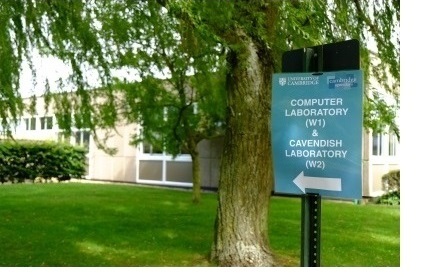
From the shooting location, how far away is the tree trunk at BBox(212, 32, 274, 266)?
6070 millimetres

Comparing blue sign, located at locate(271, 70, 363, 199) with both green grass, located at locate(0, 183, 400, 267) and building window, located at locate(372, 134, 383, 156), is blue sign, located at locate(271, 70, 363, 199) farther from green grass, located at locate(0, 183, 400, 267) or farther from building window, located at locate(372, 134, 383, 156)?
building window, located at locate(372, 134, 383, 156)

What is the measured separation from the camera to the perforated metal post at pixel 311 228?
3.03 m

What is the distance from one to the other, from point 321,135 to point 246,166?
10.5ft

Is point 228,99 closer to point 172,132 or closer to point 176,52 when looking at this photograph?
point 176,52

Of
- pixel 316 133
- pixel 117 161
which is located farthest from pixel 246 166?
pixel 117 161

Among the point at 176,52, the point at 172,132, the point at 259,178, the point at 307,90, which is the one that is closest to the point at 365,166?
the point at 172,132

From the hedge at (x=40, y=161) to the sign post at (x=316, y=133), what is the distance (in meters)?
16.4

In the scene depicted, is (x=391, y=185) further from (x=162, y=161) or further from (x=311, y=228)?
(x=311, y=228)

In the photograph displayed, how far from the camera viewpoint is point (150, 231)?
8688mm

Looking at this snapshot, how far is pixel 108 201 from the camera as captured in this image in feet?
43.5

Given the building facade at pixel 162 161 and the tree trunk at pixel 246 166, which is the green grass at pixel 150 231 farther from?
the building facade at pixel 162 161

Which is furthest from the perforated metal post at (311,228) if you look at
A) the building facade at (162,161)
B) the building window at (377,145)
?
the building window at (377,145)

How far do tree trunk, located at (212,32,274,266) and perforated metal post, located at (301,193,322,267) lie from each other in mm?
3040

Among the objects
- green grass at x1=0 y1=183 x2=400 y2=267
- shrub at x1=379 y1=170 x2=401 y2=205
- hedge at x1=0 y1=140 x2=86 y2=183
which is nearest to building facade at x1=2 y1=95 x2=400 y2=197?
shrub at x1=379 y1=170 x2=401 y2=205
